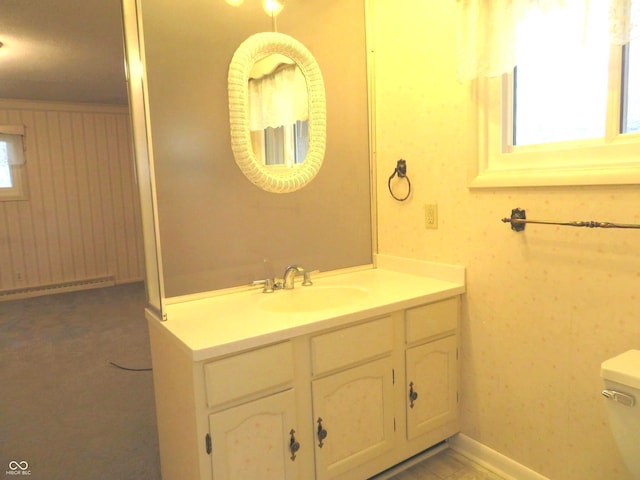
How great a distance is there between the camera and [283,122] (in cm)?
192

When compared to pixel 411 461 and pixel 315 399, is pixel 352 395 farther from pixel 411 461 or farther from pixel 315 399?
pixel 411 461

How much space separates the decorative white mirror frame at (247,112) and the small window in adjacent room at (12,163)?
475 centimetres

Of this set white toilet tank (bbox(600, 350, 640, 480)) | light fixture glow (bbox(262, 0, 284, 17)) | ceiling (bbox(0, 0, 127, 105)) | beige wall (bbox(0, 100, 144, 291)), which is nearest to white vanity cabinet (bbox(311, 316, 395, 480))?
white toilet tank (bbox(600, 350, 640, 480))

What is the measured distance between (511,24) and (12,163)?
570cm

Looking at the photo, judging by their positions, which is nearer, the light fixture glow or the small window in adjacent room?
the light fixture glow

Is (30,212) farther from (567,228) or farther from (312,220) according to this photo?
(567,228)

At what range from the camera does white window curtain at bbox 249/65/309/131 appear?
72.2 inches

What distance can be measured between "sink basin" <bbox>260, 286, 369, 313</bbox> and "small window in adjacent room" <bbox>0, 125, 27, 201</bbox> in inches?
194

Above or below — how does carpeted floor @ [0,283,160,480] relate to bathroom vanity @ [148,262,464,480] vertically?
below

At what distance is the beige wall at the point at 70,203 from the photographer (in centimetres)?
525

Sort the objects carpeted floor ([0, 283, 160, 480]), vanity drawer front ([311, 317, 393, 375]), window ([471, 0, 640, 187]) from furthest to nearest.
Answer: carpeted floor ([0, 283, 160, 480]) < vanity drawer front ([311, 317, 393, 375]) < window ([471, 0, 640, 187])

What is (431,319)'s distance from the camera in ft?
5.90

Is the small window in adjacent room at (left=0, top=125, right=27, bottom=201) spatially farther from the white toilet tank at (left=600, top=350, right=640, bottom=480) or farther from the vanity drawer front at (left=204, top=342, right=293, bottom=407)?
the white toilet tank at (left=600, top=350, right=640, bottom=480)

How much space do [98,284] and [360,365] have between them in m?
5.19
